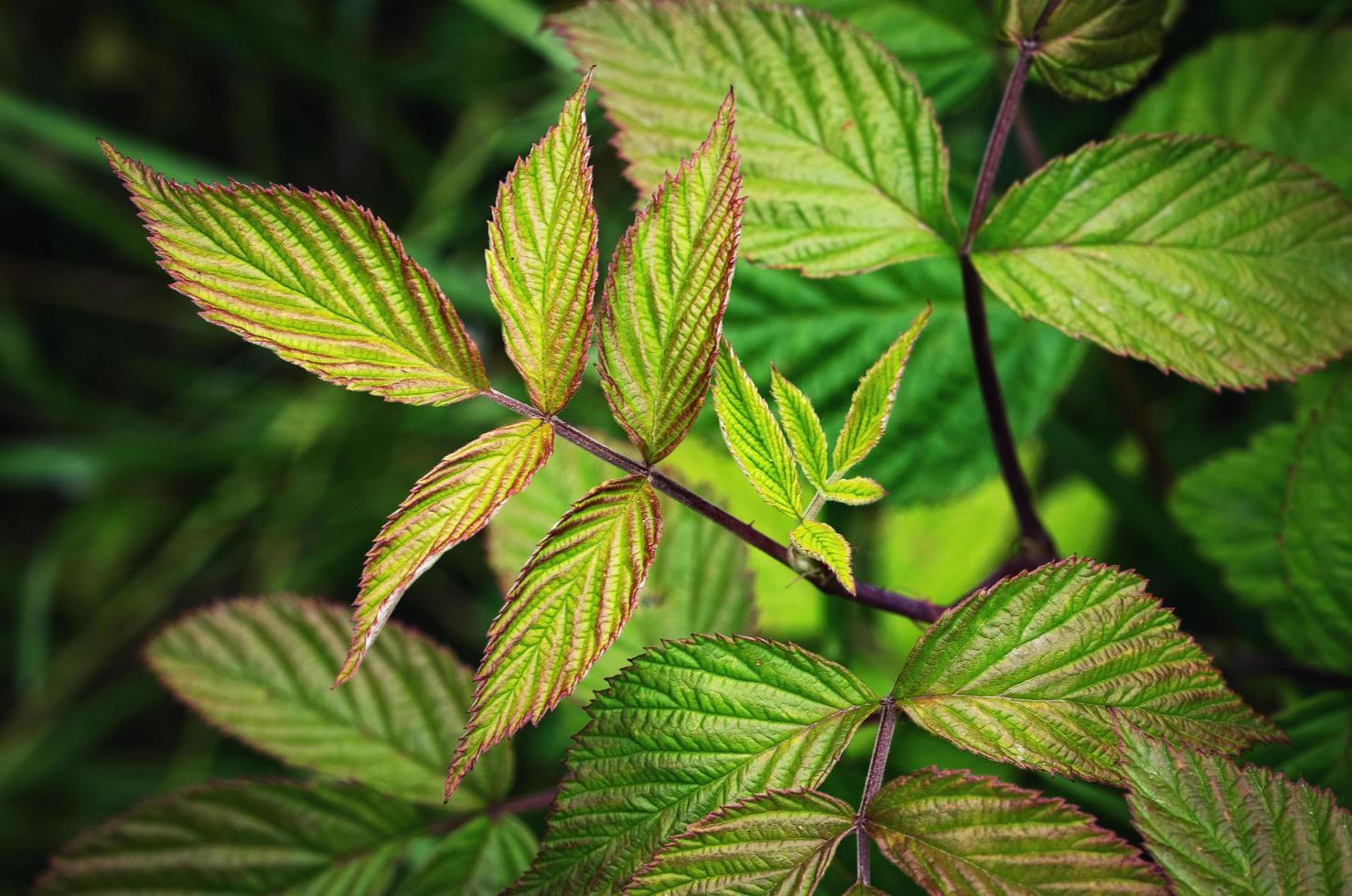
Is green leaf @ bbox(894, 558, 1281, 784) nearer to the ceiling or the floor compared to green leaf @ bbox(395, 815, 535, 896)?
nearer to the ceiling

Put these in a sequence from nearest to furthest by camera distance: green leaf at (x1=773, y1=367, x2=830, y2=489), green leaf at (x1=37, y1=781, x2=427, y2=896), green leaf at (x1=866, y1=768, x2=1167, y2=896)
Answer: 1. green leaf at (x1=866, y1=768, x2=1167, y2=896)
2. green leaf at (x1=773, y1=367, x2=830, y2=489)
3. green leaf at (x1=37, y1=781, x2=427, y2=896)

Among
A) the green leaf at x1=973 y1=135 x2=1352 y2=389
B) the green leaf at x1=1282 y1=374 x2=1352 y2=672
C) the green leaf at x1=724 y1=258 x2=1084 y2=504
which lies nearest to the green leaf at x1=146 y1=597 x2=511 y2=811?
the green leaf at x1=724 y1=258 x2=1084 y2=504

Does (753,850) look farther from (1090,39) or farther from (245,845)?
(1090,39)

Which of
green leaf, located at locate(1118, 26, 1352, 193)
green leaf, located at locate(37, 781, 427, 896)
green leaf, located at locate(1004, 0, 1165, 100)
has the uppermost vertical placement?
green leaf, located at locate(1118, 26, 1352, 193)

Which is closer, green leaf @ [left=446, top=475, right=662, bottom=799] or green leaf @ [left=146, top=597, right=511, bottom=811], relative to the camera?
green leaf @ [left=446, top=475, right=662, bottom=799]

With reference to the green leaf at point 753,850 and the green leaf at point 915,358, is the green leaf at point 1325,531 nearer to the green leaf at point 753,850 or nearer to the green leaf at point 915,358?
the green leaf at point 915,358

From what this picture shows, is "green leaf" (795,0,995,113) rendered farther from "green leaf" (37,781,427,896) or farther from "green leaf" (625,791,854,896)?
"green leaf" (37,781,427,896)

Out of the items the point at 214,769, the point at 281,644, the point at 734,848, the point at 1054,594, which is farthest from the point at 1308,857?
the point at 214,769
